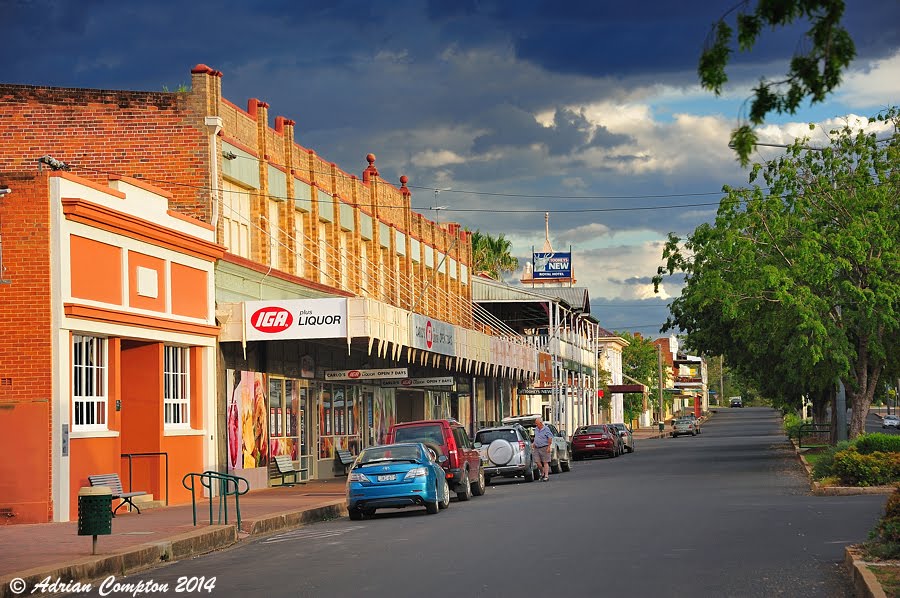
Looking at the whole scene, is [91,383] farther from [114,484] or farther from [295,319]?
[295,319]

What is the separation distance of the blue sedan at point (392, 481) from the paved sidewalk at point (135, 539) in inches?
45.9

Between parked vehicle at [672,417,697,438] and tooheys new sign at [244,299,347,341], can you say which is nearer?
tooheys new sign at [244,299,347,341]

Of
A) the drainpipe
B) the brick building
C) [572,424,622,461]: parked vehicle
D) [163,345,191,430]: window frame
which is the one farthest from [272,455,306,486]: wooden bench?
[572,424,622,461]: parked vehicle

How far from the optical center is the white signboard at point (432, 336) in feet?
122

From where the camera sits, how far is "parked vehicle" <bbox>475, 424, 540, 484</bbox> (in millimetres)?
36000

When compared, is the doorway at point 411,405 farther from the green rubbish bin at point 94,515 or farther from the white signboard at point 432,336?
the green rubbish bin at point 94,515

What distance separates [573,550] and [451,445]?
12346 mm

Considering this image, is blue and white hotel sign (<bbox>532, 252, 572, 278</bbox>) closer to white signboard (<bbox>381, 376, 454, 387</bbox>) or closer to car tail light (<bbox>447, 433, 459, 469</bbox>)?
white signboard (<bbox>381, 376, 454, 387</bbox>)

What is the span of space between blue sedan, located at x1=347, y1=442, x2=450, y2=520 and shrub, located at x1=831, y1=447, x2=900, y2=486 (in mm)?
8877

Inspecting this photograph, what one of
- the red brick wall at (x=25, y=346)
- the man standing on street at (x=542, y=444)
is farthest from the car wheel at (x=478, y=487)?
the red brick wall at (x=25, y=346)

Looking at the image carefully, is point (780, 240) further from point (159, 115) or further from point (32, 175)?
point (32, 175)

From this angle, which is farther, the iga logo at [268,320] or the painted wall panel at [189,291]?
the iga logo at [268,320]
